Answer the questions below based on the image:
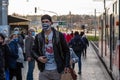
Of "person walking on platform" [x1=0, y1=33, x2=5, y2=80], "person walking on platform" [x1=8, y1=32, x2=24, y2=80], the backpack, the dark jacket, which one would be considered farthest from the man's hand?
the backpack

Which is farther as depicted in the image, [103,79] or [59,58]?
[103,79]

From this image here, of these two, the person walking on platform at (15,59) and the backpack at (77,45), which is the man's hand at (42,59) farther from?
the backpack at (77,45)

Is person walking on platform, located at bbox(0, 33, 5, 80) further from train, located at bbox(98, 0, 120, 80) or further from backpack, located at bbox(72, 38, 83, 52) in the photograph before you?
backpack, located at bbox(72, 38, 83, 52)

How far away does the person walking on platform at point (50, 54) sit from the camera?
27.8 ft

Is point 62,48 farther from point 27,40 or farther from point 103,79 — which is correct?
point 103,79

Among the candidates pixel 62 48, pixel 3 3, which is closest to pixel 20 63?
pixel 62 48

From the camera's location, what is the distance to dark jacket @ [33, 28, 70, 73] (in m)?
8.48

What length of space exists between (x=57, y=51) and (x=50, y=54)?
0.44 ft

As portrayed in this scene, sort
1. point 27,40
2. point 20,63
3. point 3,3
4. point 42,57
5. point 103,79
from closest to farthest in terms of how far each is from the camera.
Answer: point 42,57 < point 20,63 < point 27,40 < point 103,79 < point 3,3

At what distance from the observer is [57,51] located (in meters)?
8.51

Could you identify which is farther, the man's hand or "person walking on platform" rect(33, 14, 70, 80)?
"person walking on platform" rect(33, 14, 70, 80)

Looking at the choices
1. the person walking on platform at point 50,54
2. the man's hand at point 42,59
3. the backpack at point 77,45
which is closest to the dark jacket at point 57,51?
the person walking on platform at point 50,54

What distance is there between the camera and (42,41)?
337 inches

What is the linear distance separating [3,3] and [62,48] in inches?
604
